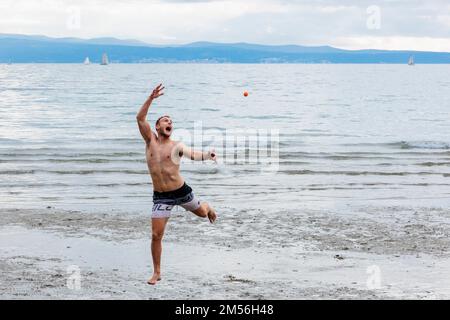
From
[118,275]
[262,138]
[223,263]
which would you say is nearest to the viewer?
[118,275]

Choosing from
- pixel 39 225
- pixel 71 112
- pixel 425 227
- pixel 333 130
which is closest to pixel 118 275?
pixel 39 225

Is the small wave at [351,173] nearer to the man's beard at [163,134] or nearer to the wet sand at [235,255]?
the wet sand at [235,255]

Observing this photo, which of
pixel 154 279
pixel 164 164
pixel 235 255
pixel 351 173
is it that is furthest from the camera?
pixel 351 173

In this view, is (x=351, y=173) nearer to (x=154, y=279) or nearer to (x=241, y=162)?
(x=241, y=162)

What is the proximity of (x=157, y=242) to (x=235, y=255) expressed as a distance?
223cm

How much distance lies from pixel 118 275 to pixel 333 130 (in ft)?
107

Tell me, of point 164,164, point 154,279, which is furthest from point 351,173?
point 164,164

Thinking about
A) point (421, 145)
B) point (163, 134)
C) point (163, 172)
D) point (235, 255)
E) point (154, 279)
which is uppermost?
point (163, 134)

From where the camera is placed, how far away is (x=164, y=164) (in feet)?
32.8

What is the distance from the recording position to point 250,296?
969cm

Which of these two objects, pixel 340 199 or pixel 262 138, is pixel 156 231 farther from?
pixel 262 138

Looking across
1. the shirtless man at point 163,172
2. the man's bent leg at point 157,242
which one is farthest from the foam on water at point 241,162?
the shirtless man at point 163,172

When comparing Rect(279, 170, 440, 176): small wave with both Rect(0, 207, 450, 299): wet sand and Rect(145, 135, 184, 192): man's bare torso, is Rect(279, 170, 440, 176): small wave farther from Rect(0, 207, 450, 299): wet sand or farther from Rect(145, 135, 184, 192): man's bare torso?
Rect(145, 135, 184, 192): man's bare torso

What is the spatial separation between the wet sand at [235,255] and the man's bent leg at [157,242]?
0.17 metres
